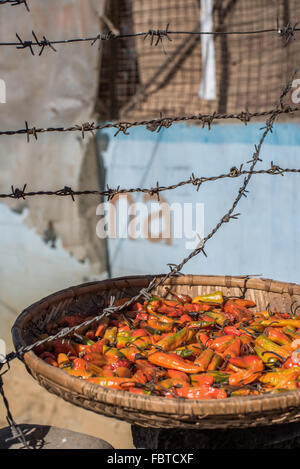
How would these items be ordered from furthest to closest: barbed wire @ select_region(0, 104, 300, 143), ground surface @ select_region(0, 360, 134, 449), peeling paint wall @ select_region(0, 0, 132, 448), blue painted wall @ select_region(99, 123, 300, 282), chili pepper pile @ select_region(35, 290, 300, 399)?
1. peeling paint wall @ select_region(0, 0, 132, 448)
2. ground surface @ select_region(0, 360, 134, 449)
3. blue painted wall @ select_region(99, 123, 300, 282)
4. barbed wire @ select_region(0, 104, 300, 143)
5. chili pepper pile @ select_region(35, 290, 300, 399)

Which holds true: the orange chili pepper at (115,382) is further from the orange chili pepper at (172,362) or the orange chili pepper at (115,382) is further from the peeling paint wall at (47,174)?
the peeling paint wall at (47,174)

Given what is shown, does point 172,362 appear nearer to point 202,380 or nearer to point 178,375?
point 178,375

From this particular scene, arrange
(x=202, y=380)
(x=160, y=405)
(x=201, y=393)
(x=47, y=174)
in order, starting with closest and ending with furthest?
(x=160, y=405) < (x=201, y=393) < (x=202, y=380) < (x=47, y=174)

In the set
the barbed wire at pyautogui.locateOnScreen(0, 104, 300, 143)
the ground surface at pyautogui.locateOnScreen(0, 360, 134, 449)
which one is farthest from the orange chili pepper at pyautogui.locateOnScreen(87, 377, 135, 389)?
the ground surface at pyautogui.locateOnScreen(0, 360, 134, 449)

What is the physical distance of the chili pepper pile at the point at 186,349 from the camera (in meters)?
2.47

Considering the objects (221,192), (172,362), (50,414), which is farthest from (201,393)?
(50,414)

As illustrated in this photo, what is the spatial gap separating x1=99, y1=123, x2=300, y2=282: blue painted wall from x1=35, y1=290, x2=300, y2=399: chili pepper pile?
5.95ft

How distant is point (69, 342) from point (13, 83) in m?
4.24

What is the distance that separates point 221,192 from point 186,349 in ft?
9.23

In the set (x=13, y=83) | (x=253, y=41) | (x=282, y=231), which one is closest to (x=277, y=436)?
(x=282, y=231)

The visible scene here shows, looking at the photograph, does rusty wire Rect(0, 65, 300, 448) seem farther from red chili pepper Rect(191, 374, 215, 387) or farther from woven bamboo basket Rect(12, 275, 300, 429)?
red chili pepper Rect(191, 374, 215, 387)

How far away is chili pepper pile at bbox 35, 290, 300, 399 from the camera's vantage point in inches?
97.2

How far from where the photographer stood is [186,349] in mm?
2889

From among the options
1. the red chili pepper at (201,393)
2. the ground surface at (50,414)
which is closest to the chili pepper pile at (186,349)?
the red chili pepper at (201,393)
